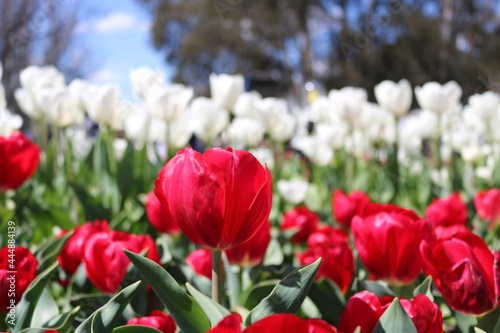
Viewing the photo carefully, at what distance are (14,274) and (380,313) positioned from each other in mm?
372

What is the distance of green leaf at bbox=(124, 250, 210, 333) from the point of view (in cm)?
50

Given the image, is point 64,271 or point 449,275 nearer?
point 449,275

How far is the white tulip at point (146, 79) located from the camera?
1821 mm

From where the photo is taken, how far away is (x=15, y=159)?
113cm

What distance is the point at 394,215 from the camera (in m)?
0.71

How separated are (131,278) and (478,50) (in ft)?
79.7

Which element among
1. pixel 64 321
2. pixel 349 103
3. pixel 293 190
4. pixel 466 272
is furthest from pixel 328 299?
pixel 349 103

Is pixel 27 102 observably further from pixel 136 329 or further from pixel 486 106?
pixel 136 329

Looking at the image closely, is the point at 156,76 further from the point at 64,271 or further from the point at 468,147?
the point at 468,147

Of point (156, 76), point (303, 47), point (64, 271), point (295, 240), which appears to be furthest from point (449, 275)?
point (303, 47)

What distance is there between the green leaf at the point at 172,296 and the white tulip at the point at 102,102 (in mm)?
1302

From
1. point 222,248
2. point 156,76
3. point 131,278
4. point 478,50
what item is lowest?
point 478,50

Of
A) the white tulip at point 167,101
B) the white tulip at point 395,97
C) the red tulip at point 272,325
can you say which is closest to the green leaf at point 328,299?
the red tulip at point 272,325

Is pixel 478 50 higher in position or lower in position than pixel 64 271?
lower
